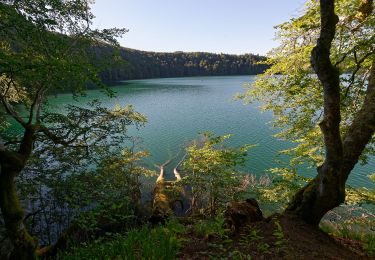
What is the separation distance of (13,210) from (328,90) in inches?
294

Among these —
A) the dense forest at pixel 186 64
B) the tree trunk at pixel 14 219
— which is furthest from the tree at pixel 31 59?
the dense forest at pixel 186 64

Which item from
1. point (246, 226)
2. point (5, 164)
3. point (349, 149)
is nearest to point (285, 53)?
point (349, 149)

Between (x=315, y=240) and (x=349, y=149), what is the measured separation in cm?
212

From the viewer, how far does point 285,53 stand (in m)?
9.89

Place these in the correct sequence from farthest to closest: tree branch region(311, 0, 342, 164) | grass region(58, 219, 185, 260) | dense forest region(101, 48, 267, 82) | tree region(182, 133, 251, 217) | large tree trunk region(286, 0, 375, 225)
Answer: dense forest region(101, 48, 267, 82) < tree region(182, 133, 251, 217) < grass region(58, 219, 185, 260) < large tree trunk region(286, 0, 375, 225) < tree branch region(311, 0, 342, 164)

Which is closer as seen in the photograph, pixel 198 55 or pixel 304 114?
pixel 304 114

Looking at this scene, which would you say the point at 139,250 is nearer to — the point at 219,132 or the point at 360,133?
the point at 360,133

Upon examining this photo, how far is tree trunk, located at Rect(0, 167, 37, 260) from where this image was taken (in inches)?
254

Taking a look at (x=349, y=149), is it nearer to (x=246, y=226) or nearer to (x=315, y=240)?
(x=315, y=240)

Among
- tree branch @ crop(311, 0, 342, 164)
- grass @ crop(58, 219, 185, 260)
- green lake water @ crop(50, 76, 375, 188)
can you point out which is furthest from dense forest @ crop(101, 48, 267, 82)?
tree branch @ crop(311, 0, 342, 164)

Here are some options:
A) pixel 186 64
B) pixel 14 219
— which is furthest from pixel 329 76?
pixel 186 64

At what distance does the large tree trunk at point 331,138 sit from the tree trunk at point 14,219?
21.8ft

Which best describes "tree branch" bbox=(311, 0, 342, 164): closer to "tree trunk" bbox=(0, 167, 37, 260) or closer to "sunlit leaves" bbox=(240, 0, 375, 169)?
"sunlit leaves" bbox=(240, 0, 375, 169)

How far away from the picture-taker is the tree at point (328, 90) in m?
4.82
